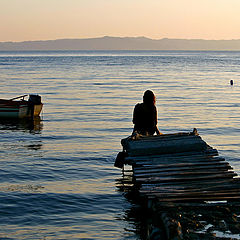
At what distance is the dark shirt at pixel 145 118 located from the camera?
45.7 ft

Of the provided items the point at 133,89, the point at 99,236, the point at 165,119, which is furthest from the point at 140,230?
the point at 133,89

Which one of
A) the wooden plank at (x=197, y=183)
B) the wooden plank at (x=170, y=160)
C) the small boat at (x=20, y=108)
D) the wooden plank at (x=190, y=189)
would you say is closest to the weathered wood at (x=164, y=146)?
the wooden plank at (x=170, y=160)

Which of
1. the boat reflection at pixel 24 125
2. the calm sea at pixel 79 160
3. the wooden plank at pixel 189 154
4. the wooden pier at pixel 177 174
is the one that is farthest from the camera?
the boat reflection at pixel 24 125

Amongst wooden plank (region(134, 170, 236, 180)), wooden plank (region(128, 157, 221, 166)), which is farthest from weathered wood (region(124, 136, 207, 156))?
→ wooden plank (region(134, 170, 236, 180))

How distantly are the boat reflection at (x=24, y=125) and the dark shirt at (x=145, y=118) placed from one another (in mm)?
10574

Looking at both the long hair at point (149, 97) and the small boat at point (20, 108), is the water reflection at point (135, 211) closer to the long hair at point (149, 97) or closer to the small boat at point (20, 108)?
the long hair at point (149, 97)

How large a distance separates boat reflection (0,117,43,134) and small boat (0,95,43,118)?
0.35 metres

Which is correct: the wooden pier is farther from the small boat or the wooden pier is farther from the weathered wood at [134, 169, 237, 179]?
the small boat

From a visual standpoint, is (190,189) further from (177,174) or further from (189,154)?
(189,154)

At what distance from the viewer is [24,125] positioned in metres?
26.7

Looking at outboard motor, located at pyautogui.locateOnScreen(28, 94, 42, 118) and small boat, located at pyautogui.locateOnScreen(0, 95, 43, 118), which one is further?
outboard motor, located at pyautogui.locateOnScreen(28, 94, 42, 118)

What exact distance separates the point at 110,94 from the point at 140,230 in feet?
105

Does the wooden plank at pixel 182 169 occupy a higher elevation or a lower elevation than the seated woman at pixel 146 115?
lower

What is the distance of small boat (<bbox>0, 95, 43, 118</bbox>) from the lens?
90.6 ft
